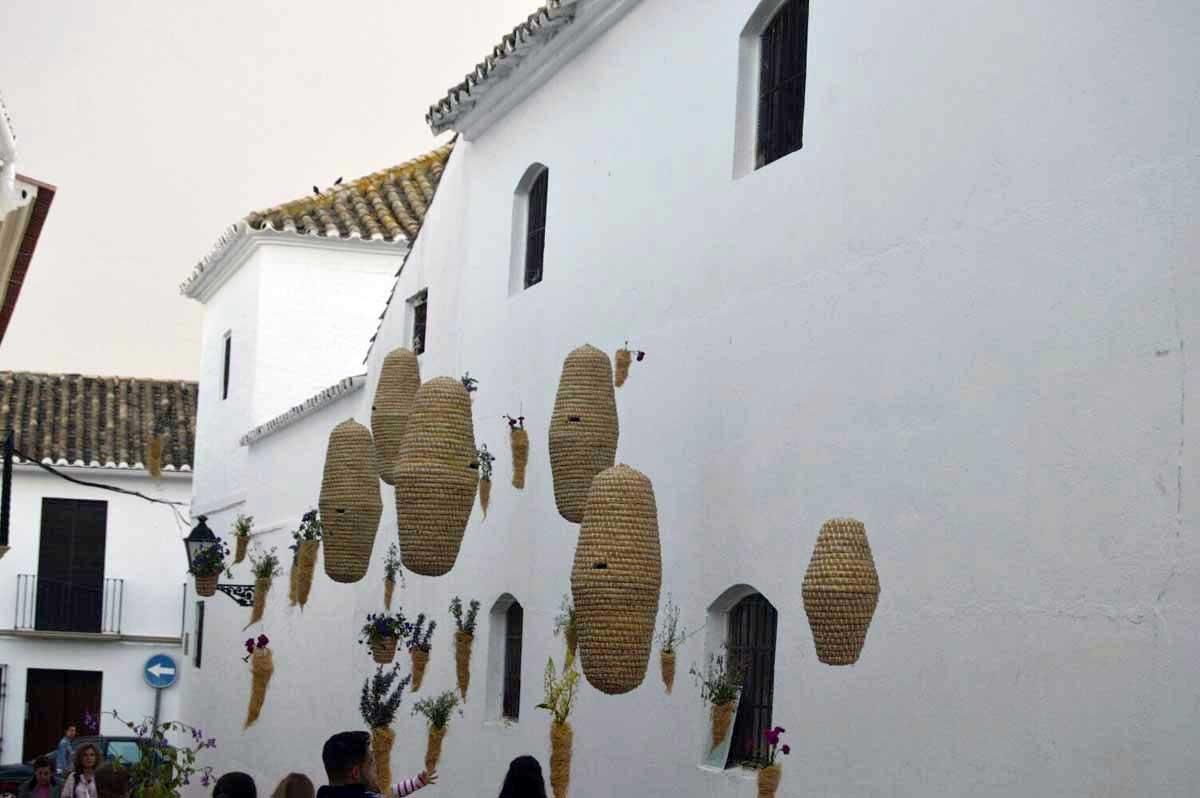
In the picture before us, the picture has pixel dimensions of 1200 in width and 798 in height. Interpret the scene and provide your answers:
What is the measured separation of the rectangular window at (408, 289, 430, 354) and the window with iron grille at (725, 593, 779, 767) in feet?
21.2

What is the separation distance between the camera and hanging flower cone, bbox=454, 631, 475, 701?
523 inches

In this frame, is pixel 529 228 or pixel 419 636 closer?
pixel 529 228

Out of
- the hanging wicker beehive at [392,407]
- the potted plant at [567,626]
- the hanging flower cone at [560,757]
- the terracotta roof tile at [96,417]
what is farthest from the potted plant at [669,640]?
the terracotta roof tile at [96,417]

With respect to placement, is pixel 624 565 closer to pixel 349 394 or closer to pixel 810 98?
pixel 810 98

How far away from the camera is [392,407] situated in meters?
11.8

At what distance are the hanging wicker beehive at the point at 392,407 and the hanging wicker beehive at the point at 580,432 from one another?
2.07m

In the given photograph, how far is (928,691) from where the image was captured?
786 cm

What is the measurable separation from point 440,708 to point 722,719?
425cm

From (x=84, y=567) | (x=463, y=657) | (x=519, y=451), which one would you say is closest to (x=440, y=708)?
(x=463, y=657)

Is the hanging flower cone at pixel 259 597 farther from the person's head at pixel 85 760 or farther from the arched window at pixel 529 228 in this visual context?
the arched window at pixel 529 228

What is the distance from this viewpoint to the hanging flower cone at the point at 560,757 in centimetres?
1066

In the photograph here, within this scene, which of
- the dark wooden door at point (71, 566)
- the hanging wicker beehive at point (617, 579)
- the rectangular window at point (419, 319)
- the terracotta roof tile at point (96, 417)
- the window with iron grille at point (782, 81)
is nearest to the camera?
the hanging wicker beehive at point (617, 579)

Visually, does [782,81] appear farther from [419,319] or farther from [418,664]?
[419,319]

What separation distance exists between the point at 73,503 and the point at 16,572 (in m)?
1.40
